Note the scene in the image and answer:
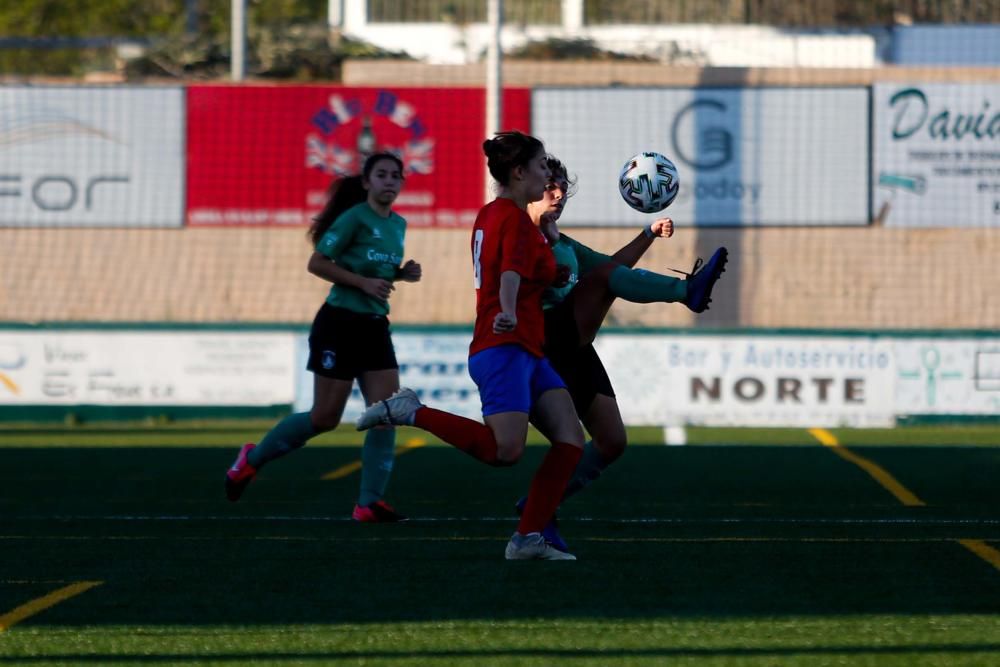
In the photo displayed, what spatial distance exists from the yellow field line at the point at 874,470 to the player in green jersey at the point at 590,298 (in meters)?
3.00

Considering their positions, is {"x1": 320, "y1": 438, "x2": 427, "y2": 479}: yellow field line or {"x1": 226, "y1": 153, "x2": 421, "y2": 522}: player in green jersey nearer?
{"x1": 226, "y1": 153, "x2": 421, "y2": 522}: player in green jersey

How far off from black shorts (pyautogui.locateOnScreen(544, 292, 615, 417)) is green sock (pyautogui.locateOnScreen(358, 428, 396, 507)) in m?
1.67

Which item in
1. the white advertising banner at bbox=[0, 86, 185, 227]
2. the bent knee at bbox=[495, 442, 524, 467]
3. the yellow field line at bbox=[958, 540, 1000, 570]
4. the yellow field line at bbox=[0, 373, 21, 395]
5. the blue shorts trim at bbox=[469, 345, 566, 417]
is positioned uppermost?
the white advertising banner at bbox=[0, 86, 185, 227]

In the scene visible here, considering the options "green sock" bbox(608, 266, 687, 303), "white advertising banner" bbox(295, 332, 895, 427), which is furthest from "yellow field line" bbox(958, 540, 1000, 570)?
"white advertising banner" bbox(295, 332, 895, 427)

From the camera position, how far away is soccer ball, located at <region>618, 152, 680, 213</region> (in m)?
8.62

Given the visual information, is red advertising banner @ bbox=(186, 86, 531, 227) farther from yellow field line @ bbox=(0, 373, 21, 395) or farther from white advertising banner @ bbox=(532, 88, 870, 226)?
yellow field line @ bbox=(0, 373, 21, 395)

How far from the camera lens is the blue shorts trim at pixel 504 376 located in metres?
7.48

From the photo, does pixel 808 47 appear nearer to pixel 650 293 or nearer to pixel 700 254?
pixel 700 254

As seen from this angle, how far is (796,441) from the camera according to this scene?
55.8 feet

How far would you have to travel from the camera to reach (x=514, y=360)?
749 centimetres

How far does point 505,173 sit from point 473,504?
366 centimetres

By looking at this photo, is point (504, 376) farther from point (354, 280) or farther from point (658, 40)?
point (658, 40)

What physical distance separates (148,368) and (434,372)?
322 cm

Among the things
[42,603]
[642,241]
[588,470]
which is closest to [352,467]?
[588,470]
